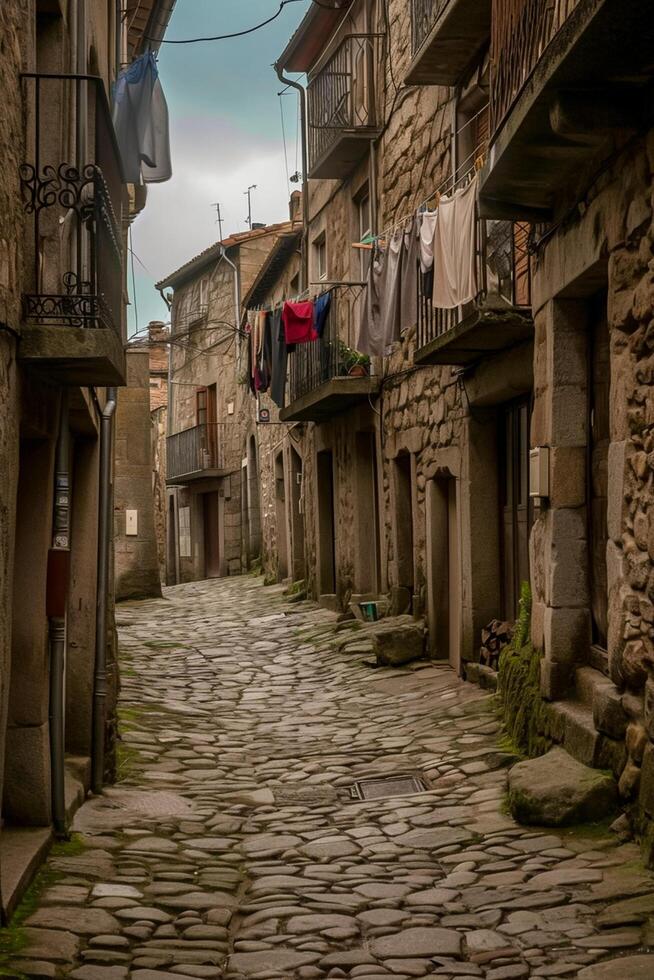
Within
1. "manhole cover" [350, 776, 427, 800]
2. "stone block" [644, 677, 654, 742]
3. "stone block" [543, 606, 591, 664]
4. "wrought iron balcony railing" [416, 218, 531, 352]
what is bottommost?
"manhole cover" [350, 776, 427, 800]

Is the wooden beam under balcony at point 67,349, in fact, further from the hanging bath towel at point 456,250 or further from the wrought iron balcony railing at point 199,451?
the wrought iron balcony railing at point 199,451

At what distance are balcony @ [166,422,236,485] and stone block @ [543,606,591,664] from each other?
20.0 m

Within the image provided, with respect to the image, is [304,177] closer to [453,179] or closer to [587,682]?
[453,179]

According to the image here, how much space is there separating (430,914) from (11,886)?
1634 millimetres

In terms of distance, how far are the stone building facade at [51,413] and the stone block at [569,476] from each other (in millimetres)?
2503

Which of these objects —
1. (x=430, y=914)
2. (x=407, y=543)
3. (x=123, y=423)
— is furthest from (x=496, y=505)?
(x=123, y=423)

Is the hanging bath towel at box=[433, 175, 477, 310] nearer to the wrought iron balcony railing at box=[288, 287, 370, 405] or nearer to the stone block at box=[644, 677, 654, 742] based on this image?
the wrought iron balcony railing at box=[288, 287, 370, 405]

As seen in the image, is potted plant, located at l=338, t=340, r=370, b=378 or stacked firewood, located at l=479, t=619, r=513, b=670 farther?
potted plant, located at l=338, t=340, r=370, b=378

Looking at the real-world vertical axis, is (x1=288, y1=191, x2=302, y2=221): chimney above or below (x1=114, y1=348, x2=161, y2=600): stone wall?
above

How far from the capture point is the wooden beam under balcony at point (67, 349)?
503 centimetres

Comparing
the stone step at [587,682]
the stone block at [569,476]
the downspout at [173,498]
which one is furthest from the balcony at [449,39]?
the downspout at [173,498]

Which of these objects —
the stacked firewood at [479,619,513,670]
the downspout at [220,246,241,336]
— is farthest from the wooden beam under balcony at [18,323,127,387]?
the downspout at [220,246,241,336]

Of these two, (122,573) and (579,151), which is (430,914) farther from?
(122,573)

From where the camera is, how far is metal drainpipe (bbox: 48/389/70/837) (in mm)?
5875
